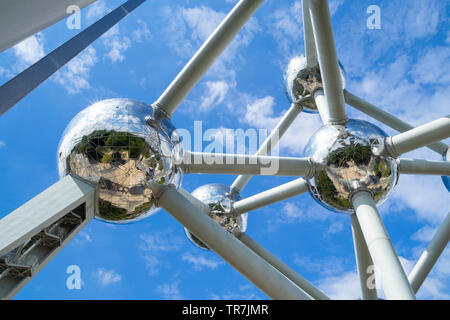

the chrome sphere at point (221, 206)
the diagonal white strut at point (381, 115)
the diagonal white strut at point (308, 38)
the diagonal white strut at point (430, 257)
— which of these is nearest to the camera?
the diagonal white strut at point (430, 257)

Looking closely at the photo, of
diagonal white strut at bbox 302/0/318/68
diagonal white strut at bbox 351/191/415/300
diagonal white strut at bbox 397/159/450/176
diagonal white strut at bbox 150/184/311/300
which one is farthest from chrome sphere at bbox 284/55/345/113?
diagonal white strut at bbox 150/184/311/300

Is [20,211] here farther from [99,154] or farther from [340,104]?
[340,104]

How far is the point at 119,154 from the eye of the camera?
4746 millimetres

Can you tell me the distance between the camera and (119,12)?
6.55 m

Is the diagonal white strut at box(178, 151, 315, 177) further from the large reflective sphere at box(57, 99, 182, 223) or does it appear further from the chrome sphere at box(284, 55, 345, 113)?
the chrome sphere at box(284, 55, 345, 113)

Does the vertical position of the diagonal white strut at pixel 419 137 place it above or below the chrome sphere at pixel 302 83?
below

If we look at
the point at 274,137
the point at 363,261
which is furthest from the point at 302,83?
the point at 363,261

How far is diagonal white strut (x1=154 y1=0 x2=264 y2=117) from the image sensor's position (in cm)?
538

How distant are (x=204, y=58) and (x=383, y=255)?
3.34 m

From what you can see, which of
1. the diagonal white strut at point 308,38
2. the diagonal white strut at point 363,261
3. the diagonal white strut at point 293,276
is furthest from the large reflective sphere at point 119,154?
the diagonal white strut at point 308,38

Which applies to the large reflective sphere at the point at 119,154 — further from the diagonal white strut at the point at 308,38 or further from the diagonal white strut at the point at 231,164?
the diagonal white strut at the point at 308,38

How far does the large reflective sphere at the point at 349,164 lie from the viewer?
5719 millimetres

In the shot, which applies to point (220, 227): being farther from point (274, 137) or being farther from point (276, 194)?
point (274, 137)
